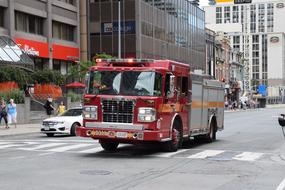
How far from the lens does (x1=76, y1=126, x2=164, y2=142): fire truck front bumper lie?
51.4 ft

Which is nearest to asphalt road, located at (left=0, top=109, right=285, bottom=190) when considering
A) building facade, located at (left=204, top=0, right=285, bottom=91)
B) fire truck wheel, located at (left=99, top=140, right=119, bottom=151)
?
fire truck wheel, located at (left=99, top=140, right=119, bottom=151)

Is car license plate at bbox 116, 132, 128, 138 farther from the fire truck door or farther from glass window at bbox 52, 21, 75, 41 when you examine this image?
glass window at bbox 52, 21, 75, 41

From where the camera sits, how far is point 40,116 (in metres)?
38.6

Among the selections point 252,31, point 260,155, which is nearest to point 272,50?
point 252,31

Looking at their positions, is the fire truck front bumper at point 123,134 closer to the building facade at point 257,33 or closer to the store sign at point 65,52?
the store sign at point 65,52

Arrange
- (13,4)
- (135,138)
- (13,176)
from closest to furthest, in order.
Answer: (13,176), (135,138), (13,4)

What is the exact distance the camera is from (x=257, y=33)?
176 meters

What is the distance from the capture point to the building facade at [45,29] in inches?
1932

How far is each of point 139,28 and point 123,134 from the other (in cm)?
4754

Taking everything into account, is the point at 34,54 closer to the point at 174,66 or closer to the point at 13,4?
the point at 13,4

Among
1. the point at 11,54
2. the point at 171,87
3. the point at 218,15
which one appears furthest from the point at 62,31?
the point at 218,15

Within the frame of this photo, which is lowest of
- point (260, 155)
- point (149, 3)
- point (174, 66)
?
point (260, 155)

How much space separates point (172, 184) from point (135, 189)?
3.37 feet

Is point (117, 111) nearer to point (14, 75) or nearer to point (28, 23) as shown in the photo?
point (14, 75)
